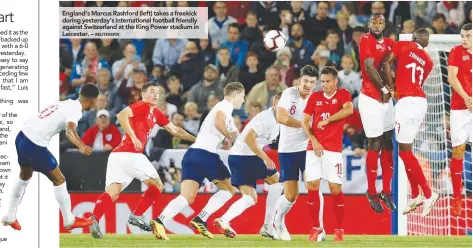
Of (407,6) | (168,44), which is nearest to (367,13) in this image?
(407,6)

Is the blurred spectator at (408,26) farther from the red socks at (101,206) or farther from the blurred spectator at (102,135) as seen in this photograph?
the red socks at (101,206)

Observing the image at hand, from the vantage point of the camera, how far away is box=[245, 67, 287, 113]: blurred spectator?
1827 centimetres

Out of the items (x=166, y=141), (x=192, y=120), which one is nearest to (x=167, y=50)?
(x=192, y=120)

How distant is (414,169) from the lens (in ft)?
46.1

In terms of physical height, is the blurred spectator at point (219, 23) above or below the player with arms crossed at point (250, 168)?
above

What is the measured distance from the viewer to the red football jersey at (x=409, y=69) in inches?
543

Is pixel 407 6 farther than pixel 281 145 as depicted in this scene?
Yes

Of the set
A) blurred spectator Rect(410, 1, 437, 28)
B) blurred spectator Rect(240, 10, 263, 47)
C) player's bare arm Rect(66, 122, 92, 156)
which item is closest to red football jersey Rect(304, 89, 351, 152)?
player's bare arm Rect(66, 122, 92, 156)

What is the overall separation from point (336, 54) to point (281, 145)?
528cm

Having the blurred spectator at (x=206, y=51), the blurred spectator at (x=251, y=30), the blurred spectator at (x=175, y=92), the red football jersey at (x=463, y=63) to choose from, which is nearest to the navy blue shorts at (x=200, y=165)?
the red football jersey at (x=463, y=63)

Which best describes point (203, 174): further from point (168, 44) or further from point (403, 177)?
point (168, 44)

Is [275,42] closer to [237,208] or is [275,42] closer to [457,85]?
[237,208]

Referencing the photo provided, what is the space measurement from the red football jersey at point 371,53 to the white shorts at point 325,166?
82cm

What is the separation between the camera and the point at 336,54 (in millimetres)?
19250
